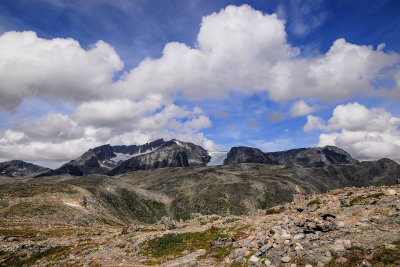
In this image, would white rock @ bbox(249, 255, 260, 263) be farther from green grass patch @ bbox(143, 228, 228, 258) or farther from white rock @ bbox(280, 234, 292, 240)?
green grass patch @ bbox(143, 228, 228, 258)

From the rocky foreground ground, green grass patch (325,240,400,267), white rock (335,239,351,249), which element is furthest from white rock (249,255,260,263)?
white rock (335,239,351,249)

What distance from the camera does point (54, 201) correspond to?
363ft

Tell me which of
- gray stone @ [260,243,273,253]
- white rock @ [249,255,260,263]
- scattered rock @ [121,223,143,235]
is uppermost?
gray stone @ [260,243,273,253]

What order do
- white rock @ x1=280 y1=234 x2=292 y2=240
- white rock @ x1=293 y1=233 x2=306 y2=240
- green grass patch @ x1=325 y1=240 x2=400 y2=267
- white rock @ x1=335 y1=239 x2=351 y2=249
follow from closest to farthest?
green grass patch @ x1=325 y1=240 x2=400 y2=267 → white rock @ x1=335 y1=239 x2=351 y2=249 → white rock @ x1=293 y1=233 x2=306 y2=240 → white rock @ x1=280 y1=234 x2=292 y2=240

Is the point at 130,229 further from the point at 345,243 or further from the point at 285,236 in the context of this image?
the point at 345,243

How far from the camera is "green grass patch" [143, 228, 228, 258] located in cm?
3042

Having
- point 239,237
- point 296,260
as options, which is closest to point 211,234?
point 239,237

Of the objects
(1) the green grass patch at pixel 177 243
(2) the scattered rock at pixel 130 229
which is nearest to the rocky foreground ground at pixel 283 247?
(1) the green grass patch at pixel 177 243

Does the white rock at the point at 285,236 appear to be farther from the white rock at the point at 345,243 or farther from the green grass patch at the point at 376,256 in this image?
the green grass patch at the point at 376,256

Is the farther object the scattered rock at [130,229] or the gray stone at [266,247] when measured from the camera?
the scattered rock at [130,229]

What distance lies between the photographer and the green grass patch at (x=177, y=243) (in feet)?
99.8

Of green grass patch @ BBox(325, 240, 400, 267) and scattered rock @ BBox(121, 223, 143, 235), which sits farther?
scattered rock @ BBox(121, 223, 143, 235)

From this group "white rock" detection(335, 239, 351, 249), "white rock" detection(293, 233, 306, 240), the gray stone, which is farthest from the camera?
"white rock" detection(293, 233, 306, 240)

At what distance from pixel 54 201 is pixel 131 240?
3655 inches
